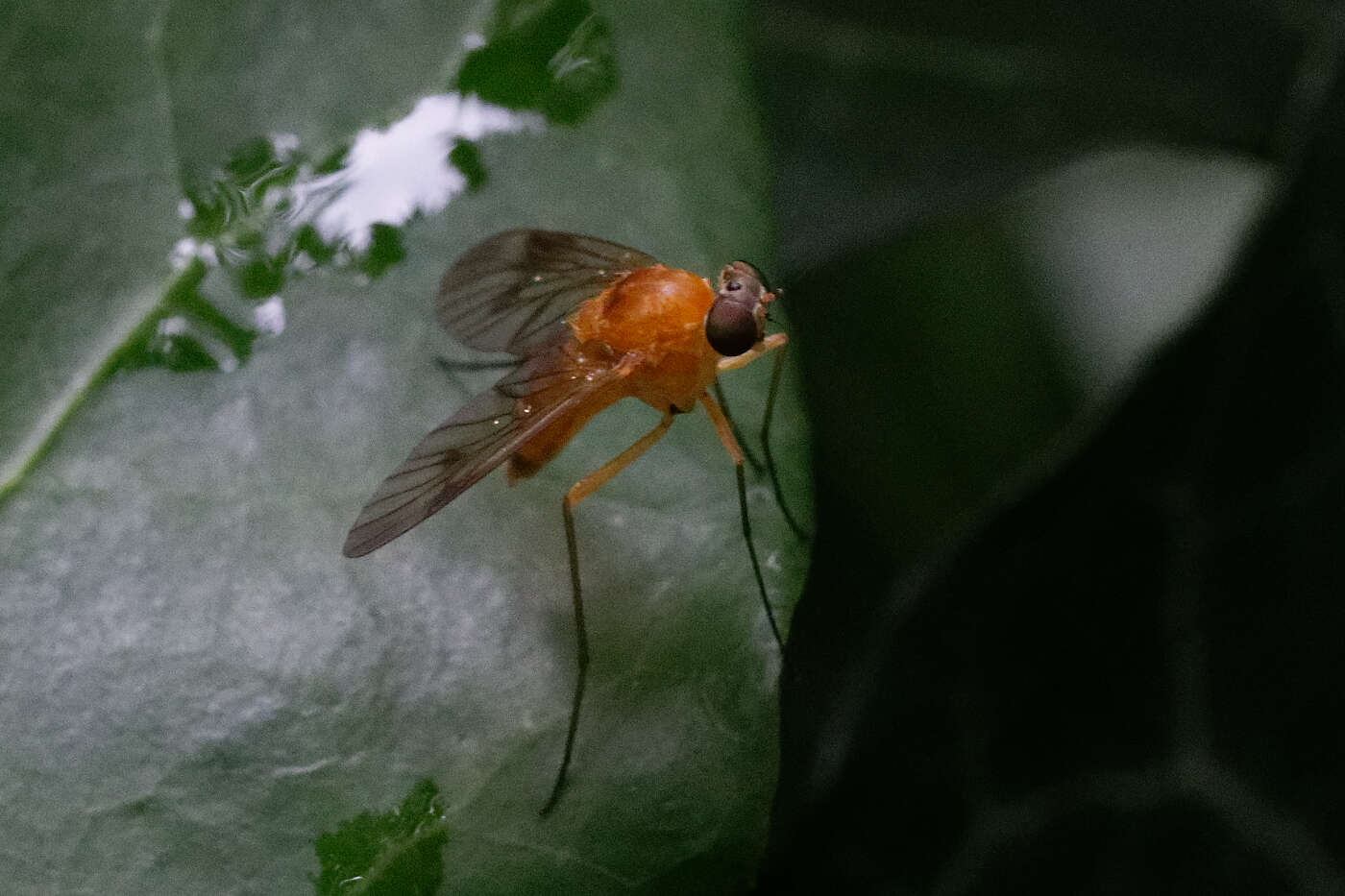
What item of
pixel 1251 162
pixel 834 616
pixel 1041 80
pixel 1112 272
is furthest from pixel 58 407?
pixel 1112 272

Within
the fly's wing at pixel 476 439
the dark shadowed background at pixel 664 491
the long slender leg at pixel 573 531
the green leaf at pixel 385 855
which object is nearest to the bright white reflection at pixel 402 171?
the dark shadowed background at pixel 664 491

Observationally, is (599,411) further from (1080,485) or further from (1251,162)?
(1251,162)

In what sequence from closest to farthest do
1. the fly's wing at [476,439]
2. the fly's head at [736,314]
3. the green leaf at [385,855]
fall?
the green leaf at [385,855], the fly's wing at [476,439], the fly's head at [736,314]

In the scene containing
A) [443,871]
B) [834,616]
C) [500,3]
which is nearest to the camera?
[443,871]

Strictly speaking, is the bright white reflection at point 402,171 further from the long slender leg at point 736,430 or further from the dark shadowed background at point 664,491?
the long slender leg at point 736,430

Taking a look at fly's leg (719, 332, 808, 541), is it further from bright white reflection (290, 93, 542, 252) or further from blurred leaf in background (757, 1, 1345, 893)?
bright white reflection (290, 93, 542, 252)

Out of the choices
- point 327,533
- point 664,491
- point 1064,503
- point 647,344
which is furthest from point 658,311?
point 1064,503
